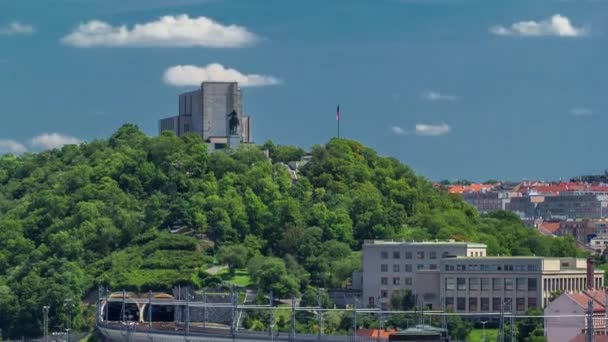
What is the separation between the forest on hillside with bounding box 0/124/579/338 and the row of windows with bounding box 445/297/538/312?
11459mm

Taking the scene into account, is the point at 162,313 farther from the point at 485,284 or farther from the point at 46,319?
the point at 485,284

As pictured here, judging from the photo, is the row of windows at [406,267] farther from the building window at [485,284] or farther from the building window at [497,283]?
the building window at [497,283]

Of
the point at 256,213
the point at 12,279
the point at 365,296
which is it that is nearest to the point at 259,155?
the point at 256,213

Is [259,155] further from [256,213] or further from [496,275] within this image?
[496,275]

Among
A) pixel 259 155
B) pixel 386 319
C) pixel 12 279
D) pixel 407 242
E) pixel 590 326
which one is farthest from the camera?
pixel 259 155

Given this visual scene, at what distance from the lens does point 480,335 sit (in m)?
108

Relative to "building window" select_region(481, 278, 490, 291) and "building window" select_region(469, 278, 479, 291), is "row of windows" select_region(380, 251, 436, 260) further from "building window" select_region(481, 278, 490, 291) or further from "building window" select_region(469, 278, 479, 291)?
"building window" select_region(481, 278, 490, 291)

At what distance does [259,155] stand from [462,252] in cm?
3785

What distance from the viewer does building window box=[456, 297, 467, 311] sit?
120 m

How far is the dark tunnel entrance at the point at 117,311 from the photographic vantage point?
128 metres

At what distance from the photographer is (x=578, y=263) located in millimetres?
124688

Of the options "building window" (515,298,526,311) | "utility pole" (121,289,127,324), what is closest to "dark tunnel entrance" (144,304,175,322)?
"utility pole" (121,289,127,324)

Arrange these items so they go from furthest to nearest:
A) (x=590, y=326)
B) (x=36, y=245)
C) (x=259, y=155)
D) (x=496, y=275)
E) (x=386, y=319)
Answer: (x=259, y=155), (x=36, y=245), (x=496, y=275), (x=386, y=319), (x=590, y=326)

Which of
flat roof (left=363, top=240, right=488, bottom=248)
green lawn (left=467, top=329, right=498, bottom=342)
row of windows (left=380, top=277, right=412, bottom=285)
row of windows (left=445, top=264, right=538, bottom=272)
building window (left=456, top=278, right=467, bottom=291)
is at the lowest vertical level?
green lawn (left=467, top=329, right=498, bottom=342)
